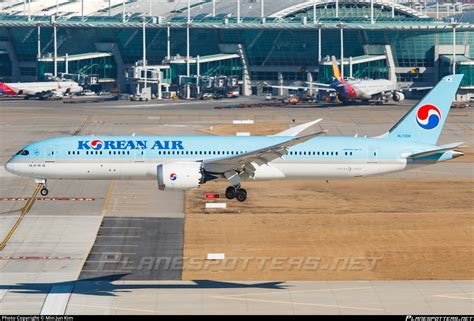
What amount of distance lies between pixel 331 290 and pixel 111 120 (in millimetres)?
107298

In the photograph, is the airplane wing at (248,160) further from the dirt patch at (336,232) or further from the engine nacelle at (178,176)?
the dirt patch at (336,232)

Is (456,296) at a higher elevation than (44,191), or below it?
below

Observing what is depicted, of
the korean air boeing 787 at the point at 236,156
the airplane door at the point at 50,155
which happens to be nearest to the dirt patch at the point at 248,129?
the korean air boeing 787 at the point at 236,156

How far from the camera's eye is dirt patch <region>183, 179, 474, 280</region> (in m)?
71.0

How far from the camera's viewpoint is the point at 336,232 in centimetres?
8169

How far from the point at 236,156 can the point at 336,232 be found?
1027cm

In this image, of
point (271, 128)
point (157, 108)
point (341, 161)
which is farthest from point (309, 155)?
point (157, 108)

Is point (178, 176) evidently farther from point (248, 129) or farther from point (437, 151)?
point (248, 129)

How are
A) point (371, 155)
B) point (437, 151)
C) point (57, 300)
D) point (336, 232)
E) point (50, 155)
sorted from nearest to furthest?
point (57, 300) → point (336, 232) → point (50, 155) → point (437, 151) → point (371, 155)

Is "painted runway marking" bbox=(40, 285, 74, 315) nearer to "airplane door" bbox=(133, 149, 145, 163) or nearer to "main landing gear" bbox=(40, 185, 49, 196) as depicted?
"airplane door" bbox=(133, 149, 145, 163)

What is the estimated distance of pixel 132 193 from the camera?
98.2 m

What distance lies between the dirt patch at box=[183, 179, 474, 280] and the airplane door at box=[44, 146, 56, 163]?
12395 mm

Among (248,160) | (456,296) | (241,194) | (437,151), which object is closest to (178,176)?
(248,160)

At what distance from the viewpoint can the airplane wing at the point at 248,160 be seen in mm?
83188
